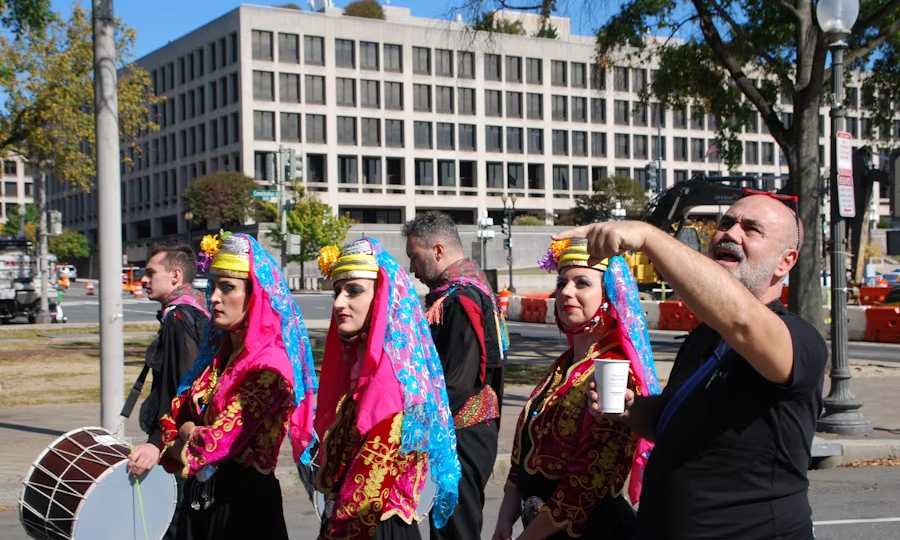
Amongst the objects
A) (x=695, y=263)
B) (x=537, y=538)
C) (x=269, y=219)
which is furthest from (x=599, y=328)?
(x=269, y=219)

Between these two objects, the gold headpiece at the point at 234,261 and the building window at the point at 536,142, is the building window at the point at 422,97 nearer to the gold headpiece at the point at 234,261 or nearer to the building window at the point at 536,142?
the building window at the point at 536,142

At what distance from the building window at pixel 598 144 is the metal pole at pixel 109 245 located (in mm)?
76574

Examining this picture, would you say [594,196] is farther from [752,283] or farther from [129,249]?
[752,283]

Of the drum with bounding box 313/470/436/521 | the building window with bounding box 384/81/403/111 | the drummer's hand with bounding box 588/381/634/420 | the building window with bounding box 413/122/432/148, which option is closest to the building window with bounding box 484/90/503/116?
the building window with bounding box 413/122/432/148

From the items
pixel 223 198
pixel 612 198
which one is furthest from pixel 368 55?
pixel 612 198

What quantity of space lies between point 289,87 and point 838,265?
6536cm

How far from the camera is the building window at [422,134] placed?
253ft

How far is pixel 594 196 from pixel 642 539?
238ft

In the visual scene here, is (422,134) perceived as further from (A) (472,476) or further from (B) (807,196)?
(A) (472,476)

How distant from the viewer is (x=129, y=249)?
284 ft

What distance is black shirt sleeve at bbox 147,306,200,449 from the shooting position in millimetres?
5477

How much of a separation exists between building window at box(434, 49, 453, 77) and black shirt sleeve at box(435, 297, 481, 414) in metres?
74.3

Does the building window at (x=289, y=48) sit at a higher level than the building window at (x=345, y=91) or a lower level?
higher

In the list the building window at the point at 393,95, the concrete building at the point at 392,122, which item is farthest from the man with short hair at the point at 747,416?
the building window at the point at 393,95
